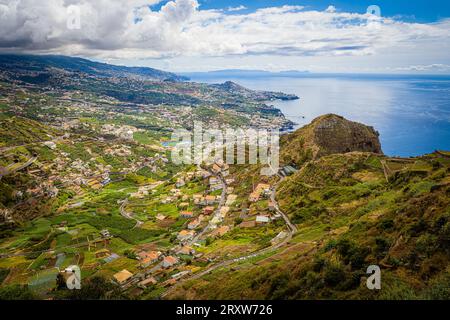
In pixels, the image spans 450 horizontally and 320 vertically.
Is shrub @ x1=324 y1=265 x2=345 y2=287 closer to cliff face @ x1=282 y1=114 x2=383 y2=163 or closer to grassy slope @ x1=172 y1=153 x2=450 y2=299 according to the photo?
grassy slope @ x1=172 y1=153 x2=450 y2=299

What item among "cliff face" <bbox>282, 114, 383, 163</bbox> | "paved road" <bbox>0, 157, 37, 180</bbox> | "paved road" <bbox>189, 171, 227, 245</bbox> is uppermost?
"cliff face" <bbox>282, 114, 383, 163</bbox>

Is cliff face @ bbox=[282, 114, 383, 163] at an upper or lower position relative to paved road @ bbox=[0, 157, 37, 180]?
upper

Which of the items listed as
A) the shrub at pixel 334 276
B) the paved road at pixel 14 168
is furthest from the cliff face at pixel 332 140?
the paved road at pixel 14 168

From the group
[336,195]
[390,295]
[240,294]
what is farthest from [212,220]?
[390,295]

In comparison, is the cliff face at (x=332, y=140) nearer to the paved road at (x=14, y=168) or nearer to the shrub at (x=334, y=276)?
the shrub at (x=334, y=276)

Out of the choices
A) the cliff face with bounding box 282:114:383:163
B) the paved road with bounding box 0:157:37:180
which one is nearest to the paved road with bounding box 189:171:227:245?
the cliff face with bounding box 282:114:383:163

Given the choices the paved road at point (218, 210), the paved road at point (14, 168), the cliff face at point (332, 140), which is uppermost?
the cliff face at point (332, 140)

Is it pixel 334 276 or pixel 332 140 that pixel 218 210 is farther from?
pixel 334 276

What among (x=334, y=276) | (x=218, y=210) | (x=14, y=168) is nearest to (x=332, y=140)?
(x=218, y=210)
